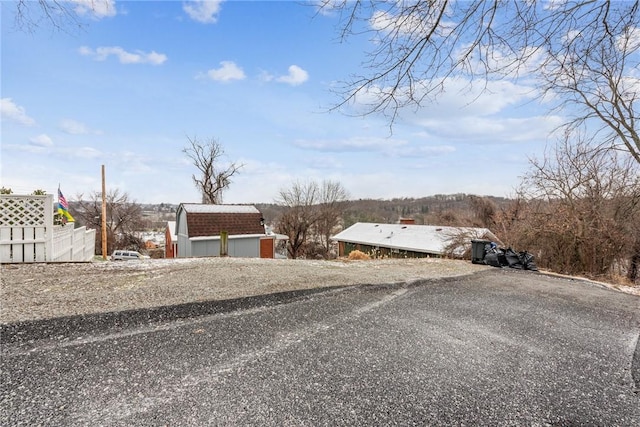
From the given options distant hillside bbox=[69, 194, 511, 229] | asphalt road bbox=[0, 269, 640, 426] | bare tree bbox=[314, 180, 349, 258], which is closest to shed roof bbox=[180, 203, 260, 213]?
distant hillside bbox=[69, 194, 511, 229]

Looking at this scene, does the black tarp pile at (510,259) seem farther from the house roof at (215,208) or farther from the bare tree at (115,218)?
the bare tree at (115,218)

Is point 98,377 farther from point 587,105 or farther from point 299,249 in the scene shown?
point 299,249

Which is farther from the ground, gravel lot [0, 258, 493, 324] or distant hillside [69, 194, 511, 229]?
distant hillside [69, 194, 511, 229]

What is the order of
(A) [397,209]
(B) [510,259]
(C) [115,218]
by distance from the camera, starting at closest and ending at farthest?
(B) [510,259]
(C) [115,218]
(A) [397,209]

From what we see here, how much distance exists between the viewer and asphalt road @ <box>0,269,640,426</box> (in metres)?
1.82

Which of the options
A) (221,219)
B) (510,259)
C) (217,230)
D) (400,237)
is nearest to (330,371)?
(510,259)

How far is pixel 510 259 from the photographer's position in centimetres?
813

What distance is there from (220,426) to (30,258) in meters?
6.29

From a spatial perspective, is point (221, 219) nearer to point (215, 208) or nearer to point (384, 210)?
point (215, 208)

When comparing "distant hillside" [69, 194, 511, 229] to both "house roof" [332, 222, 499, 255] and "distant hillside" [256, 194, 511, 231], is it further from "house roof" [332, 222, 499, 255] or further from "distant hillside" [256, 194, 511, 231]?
"house roof" [332, 222, 499, 255]

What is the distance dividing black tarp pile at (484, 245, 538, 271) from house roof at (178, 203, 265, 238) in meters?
11.6

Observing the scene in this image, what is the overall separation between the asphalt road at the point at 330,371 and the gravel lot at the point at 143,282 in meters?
0.67

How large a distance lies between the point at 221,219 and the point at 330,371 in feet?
47.8

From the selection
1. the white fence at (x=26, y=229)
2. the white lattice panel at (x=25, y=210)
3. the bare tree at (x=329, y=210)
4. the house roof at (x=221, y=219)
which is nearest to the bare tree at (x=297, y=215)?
the bare tree at (x=329, y=210)
